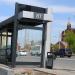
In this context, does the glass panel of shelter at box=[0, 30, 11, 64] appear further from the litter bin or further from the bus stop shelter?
the litter bin

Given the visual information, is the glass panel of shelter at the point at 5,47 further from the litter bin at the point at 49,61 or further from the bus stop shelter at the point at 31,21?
the litter bin at the point at 49,61

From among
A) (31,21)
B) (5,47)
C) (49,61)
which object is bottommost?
(49,61)

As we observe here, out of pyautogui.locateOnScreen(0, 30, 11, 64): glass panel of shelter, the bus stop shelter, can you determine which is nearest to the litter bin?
the bus stop shelter

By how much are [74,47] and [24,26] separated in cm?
8841

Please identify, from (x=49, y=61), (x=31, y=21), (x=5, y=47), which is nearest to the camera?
(x=31, y=21)

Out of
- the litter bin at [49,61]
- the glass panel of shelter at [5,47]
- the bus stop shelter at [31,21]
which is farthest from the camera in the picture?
the glass panel of shelter at [5,47]

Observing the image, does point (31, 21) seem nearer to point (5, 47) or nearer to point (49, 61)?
point (49, 61)

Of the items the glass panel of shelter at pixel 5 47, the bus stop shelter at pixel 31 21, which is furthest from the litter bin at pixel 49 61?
the glass panel of shelter at pixel 5 47

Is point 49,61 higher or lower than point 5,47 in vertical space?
lower

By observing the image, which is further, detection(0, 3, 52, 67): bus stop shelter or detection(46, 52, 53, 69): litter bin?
detection(46, 52, 53, 69): litter bin

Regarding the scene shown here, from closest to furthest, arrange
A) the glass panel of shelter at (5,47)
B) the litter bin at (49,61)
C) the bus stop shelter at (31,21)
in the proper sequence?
the bus stop shelter at (31,21), the litter bin at (49,61), the glass panel of shelter at (5,47)

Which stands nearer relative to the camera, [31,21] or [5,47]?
[31,21]

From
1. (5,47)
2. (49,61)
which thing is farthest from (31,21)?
(5,47)

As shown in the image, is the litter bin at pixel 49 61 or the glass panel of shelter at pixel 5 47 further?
the glass panel of shelter at pixel 5 47
